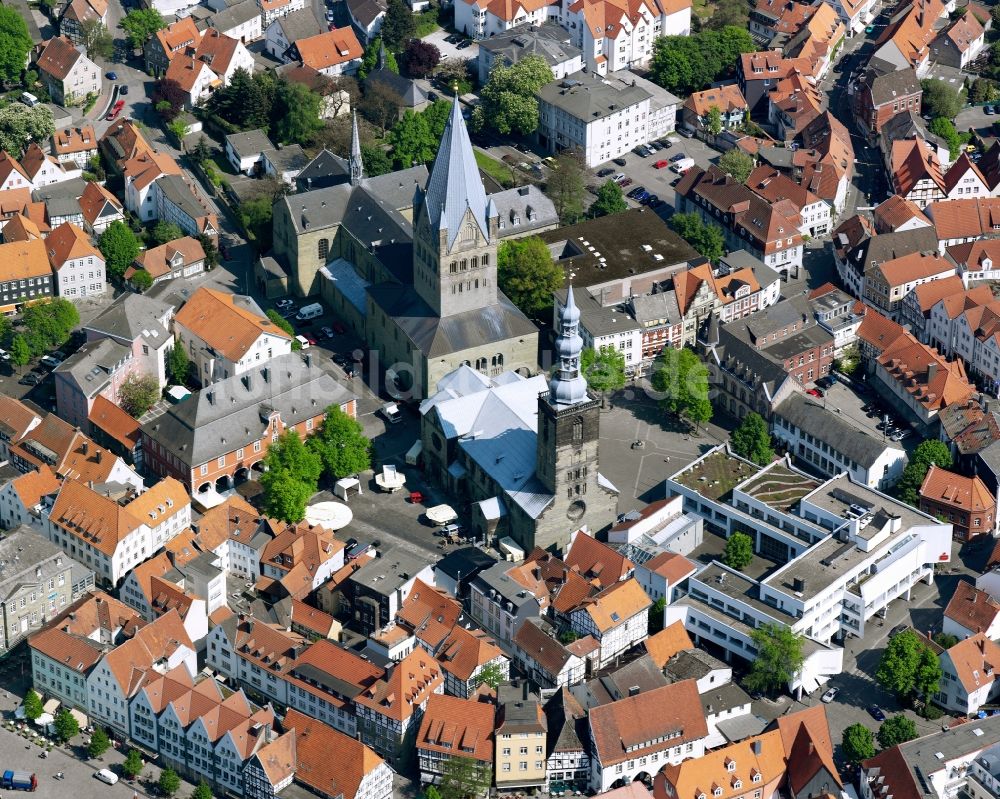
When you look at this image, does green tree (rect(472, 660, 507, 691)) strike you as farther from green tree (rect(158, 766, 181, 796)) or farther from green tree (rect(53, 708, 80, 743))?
green tree (rect(53, 708, 80, 743))

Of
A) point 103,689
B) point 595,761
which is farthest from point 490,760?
point 103,689

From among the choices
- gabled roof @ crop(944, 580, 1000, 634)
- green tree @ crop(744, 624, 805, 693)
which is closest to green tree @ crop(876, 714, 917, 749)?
green tree @ crop(744, 624, 805, 693)

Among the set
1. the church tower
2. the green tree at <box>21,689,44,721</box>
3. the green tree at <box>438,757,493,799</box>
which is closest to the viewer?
the green tree at <box>438,757,493,799</box>

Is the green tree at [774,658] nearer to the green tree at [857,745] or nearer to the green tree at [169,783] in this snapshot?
the green tree at [857,745]

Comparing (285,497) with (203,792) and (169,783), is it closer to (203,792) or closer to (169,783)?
(169,783)

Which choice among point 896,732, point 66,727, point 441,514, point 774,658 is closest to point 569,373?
point 441,514

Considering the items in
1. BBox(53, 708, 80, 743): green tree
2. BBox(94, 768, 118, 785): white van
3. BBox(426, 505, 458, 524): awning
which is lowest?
BBox(426, 505, 458, 524): awning

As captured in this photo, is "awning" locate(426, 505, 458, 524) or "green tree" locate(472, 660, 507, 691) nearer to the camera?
"green tree" locate(472, 660, 507, 691)
